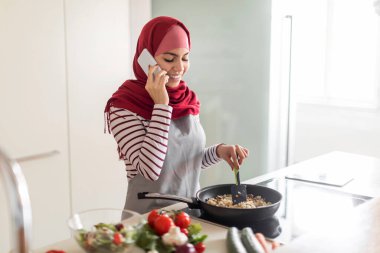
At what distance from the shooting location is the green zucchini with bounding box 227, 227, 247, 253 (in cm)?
102

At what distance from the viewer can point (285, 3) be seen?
9.12 feet

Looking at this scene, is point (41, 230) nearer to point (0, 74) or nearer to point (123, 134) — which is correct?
point (0, 74)

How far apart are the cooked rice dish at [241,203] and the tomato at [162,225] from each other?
0.26 m

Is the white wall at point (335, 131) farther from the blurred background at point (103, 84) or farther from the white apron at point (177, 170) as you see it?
the white apron at point (177, 170)

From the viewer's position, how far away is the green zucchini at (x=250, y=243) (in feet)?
3.29

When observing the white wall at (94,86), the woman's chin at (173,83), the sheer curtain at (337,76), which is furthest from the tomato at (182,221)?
the sheer curtain at (337,76)

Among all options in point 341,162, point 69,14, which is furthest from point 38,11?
point 341,162

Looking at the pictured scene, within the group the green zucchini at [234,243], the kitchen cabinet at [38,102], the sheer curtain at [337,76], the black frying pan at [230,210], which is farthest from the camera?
→ the sheer curtain at [337,76]

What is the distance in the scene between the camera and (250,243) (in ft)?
3.36

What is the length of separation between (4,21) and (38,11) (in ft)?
0.64

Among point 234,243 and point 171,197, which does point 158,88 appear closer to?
point 171,197

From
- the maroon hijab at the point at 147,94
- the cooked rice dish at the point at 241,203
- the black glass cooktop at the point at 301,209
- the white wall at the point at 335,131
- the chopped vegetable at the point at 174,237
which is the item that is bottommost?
the white wall at the point at 335,131

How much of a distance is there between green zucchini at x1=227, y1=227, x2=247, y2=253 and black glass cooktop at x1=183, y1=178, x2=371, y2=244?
0.48 ft

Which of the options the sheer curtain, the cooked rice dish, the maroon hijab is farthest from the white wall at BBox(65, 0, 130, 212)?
the sheer curtain
